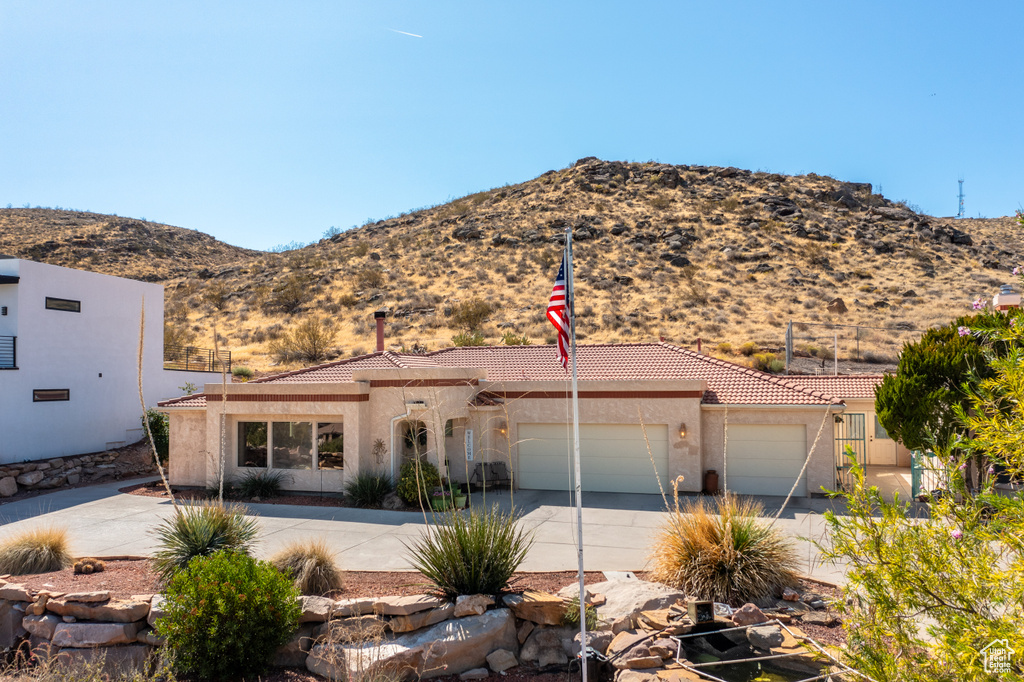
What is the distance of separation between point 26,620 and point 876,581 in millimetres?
10721

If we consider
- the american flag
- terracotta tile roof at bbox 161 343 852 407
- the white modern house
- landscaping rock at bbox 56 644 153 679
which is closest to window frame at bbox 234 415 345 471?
terracotta tile roof at bbox 161 343 852 407

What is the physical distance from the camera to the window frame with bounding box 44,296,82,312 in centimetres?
2173

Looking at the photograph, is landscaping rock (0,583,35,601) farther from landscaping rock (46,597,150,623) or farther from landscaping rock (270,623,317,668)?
landscaping rock (270,623,317,668)

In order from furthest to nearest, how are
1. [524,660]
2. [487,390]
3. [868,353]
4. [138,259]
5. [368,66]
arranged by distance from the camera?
[138,259] → [868,353] → [487,390] → [368,66] → [524,660]

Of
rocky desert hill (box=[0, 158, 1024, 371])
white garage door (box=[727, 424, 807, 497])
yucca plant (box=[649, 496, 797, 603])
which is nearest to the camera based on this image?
yucca plant (box=[649, 496, 797, 603])

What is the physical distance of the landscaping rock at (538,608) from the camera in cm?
827

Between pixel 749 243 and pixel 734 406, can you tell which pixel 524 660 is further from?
pixel 749 243

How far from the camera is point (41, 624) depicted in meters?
8.84

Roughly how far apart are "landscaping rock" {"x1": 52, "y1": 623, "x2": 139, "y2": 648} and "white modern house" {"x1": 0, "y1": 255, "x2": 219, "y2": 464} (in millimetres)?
14940

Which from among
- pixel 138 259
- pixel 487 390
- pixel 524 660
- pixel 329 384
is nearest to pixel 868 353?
pixel 487 390

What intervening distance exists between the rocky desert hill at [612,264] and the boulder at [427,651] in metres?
28.6

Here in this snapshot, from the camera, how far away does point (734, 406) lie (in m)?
17.9

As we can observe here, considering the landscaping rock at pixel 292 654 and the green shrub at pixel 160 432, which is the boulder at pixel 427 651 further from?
the green shrub at pixel 160 432

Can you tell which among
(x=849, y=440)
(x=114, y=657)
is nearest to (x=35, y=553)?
(x=114, y=657)
